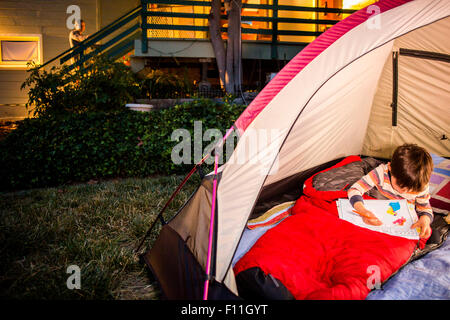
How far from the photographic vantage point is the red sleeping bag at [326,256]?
1.64 metres

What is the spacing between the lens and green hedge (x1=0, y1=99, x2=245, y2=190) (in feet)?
12.1

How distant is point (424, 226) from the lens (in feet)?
6.82

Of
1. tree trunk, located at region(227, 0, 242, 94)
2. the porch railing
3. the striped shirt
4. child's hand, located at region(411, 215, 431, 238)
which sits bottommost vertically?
child's hand, located at region(411, 215, 431, 238)

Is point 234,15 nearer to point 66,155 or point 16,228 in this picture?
point 66,155

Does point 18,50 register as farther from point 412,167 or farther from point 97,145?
point 412,167

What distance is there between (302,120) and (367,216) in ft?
2.95

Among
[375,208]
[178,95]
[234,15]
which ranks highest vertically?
[234,15]

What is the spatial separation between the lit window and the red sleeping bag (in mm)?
8225

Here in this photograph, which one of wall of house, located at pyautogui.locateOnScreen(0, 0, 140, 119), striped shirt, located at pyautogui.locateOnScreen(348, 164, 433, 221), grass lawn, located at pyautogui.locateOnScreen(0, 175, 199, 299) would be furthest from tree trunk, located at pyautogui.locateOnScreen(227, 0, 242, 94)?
striped shirt, located at pyautogui.locateOnScreen(348, 164, 433, 221)

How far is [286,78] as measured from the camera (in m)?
1.85

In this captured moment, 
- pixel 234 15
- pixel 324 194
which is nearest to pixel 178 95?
pixel 234 15

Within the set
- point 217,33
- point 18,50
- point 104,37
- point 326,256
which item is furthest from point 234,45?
point 18,50

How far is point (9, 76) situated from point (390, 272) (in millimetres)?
9083
